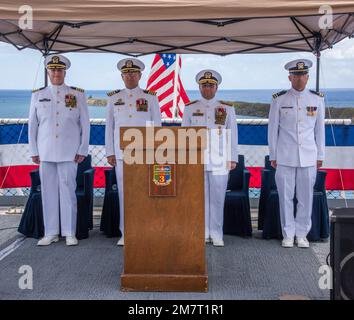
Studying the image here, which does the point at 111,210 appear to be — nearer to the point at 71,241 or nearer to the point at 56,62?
the point at 71,241

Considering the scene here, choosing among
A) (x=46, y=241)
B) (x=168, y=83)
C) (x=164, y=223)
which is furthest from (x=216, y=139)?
(x=168, y=83)

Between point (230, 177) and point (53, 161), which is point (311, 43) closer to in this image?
point (230, 177)

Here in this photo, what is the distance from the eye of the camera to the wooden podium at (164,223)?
170 inches

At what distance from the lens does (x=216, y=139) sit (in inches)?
237

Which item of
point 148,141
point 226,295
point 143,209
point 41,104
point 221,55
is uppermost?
point 221,55

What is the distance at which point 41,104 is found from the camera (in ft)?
19.4

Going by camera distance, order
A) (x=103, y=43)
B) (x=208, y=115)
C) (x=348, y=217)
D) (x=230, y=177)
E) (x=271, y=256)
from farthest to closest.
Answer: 1. (x=103, y=43)
2. (x=230, y=177)
3. (x=208, y=115)
4. (x=271, y=256)
5. (x=348, y=217)

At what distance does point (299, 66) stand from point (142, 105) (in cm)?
160

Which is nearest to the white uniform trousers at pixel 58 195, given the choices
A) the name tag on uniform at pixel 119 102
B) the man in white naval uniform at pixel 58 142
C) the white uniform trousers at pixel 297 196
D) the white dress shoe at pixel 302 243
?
the man in white naval uniform at pixel 58 142

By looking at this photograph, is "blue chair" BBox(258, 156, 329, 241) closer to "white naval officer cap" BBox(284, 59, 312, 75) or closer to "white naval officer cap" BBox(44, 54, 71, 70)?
"white naval officer cap" BBox(284, 59, 312, 75)

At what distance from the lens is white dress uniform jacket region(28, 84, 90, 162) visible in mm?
5906

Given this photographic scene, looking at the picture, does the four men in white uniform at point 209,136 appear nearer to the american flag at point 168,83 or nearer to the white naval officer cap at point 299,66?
the white naval officer cap at point 299,66

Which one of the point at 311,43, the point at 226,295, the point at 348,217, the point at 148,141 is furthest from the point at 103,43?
the point at 348,217

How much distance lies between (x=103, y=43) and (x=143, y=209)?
3510mm
